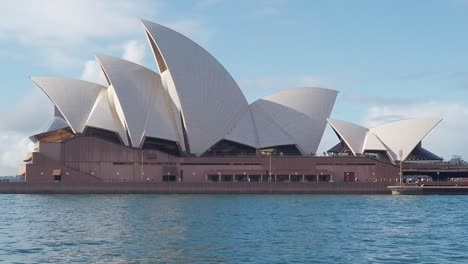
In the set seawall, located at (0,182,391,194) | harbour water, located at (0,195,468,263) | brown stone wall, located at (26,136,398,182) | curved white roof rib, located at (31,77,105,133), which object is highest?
curved white roof rib, located at (31,77,105,133)

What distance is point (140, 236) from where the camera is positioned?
85.9ft

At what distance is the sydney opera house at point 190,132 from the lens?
65500 millimetres

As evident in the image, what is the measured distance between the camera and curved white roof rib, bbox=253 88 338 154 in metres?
73.1

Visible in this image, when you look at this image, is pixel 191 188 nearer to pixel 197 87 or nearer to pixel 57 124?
pixel 197 87

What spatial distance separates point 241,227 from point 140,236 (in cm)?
572

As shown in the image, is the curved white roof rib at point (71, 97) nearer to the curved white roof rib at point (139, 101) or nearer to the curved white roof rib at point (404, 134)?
the curved white roof rib at point (139, 101)

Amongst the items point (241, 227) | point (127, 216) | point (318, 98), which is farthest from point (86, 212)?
Result: point (318, 98)

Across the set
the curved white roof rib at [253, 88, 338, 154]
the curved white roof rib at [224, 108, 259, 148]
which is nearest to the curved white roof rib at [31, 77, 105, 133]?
the curved white roof rib at [224, 108, 259, 148]

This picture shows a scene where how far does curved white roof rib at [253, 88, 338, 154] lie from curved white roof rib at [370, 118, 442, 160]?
22.3 feet

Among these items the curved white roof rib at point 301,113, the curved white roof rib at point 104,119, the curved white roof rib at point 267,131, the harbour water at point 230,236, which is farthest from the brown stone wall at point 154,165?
the harbour water at point 230,236

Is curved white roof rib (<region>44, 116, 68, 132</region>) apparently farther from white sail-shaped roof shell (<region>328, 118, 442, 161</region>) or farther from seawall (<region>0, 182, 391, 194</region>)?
white sail-shaped roof shell (<region>328, 118, 442, 161</region>)

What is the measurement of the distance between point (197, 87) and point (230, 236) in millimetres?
40715

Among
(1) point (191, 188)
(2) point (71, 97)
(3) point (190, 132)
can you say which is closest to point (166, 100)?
(3) point (190, 132)

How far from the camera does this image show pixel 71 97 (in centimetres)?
6619
